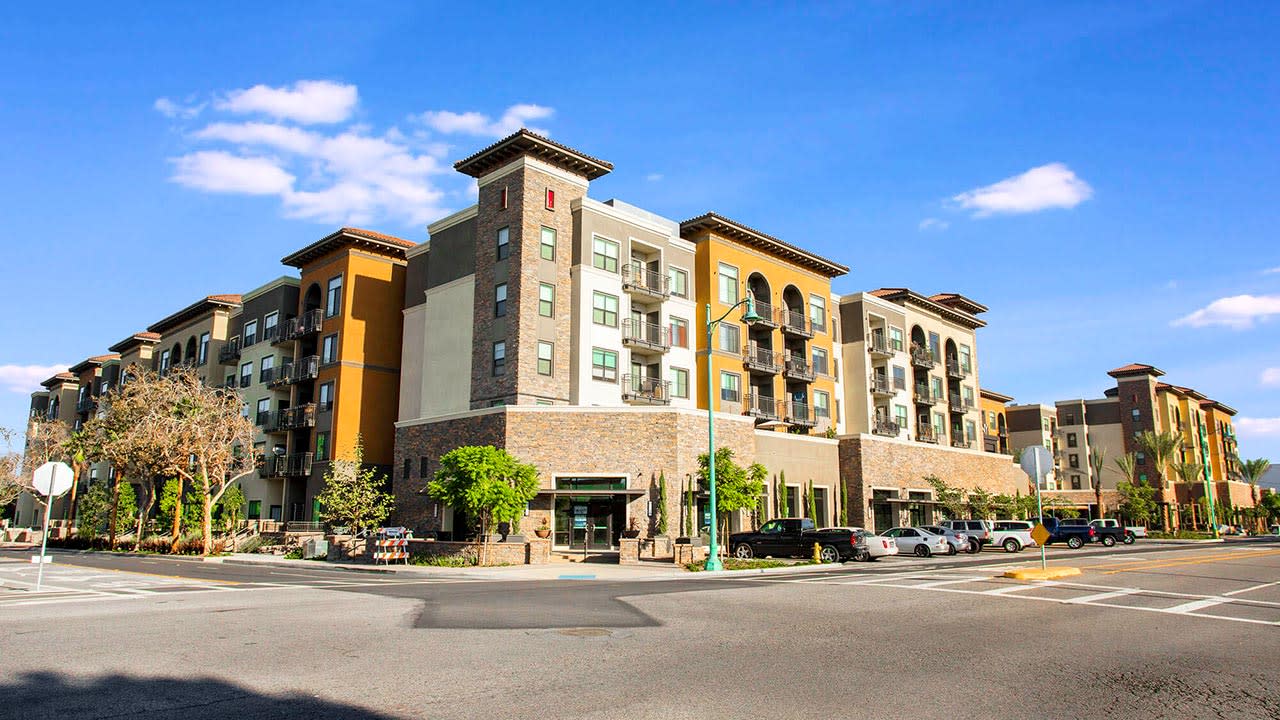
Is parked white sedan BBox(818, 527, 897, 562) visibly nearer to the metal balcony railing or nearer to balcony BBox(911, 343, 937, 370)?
the metal balcony railing

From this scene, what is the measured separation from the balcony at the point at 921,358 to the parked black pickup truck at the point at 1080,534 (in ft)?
49.2

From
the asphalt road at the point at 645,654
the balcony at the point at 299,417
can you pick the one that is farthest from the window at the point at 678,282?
the asphalt road at the point at 645,654

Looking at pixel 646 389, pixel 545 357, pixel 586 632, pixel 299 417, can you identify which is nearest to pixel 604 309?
pixel 545 357

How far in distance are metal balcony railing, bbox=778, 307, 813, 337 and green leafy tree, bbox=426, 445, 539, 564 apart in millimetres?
23053

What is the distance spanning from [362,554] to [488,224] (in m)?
17.5

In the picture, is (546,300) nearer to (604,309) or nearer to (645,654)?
(604,309)

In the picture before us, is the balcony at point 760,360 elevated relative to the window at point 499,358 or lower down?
elevated

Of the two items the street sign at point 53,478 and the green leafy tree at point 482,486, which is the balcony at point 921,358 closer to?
the green leafy tree at point 482,486

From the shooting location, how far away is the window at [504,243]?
43.0 meters

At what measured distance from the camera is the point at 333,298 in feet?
168

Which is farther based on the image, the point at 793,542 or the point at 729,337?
the point at 729,337

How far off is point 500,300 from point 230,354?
27.3 m

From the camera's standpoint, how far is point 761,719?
7285 mm

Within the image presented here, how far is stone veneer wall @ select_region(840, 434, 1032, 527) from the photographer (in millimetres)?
51812
